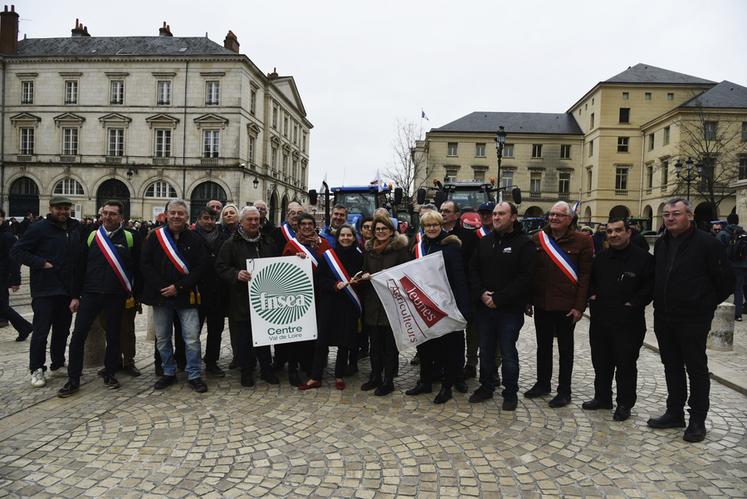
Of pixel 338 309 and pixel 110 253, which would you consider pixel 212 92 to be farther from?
pixel 338 309

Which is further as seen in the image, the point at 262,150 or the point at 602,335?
the point at 262,150

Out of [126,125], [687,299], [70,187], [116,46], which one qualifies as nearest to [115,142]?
[126,125]

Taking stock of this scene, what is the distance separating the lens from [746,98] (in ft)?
164

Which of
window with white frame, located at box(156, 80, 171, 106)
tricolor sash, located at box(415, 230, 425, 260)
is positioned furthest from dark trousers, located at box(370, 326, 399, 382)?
window with white frame, located at box(156, 80, 171, 106)

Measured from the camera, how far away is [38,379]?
5.94 meters

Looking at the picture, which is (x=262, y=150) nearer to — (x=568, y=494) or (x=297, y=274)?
(x=297, y=274)

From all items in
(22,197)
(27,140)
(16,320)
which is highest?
(27,140)

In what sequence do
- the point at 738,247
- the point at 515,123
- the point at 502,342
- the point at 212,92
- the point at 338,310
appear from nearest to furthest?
1. the point at 502,342
2. the point at 338,310
3. the point at 738,247
4. the point at 212,92
5. the point at 515,123

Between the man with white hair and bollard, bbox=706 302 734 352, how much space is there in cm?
430

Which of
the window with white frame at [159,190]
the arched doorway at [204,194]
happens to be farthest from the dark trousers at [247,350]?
the window with white frame at [159,190]

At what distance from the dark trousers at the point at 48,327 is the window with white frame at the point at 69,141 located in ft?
152

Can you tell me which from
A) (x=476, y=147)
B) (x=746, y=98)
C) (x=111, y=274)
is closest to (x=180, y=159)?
(x=476, y=147)

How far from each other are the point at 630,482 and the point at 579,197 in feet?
212

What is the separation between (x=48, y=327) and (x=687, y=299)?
6964mm
